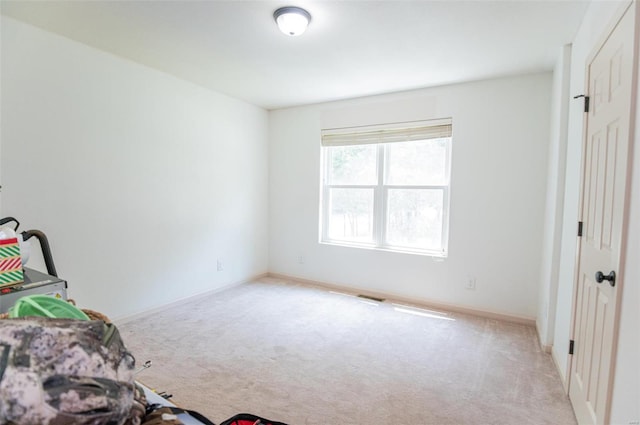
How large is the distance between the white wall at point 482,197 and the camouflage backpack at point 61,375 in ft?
11.0

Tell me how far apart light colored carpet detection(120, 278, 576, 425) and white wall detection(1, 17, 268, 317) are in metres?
0.56

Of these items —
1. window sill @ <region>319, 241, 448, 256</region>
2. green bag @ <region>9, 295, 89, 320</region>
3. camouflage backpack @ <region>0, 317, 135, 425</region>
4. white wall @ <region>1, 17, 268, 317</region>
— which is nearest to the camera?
camouflage backpack @ <region>0, 317, 135, 425</region>

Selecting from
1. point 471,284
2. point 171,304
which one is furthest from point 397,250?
point 171,304

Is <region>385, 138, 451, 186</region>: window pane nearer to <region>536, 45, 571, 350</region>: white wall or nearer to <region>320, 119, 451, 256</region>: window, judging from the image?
<region>320, 119, 451, 256</region>: window

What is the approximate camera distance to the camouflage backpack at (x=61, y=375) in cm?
67

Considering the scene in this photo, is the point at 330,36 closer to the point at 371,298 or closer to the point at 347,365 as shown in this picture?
the point at 347,365

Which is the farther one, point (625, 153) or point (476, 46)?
point (476, 46)

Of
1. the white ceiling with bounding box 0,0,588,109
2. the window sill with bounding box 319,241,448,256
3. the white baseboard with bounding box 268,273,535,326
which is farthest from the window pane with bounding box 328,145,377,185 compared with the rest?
the white baseboard with bounding box 268,273,535,326

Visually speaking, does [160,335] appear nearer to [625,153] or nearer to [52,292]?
[52,292]

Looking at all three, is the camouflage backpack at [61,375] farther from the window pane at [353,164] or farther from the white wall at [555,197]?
the window pane at [353,164]

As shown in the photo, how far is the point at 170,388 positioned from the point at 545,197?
137 inches

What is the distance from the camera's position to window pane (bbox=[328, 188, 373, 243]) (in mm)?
4145

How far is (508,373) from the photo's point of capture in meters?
2.28

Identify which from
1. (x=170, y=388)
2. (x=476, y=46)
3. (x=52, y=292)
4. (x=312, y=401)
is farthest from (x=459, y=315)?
(x=52, y=292)
